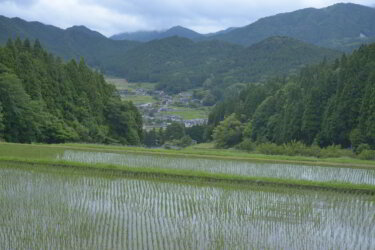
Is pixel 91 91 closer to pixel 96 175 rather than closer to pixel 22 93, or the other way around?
pixel 22 93

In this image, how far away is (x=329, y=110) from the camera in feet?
137

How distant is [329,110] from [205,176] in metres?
27.8

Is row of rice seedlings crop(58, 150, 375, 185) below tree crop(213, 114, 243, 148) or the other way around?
the other way around

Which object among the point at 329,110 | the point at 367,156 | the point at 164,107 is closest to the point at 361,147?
the point at 367,156

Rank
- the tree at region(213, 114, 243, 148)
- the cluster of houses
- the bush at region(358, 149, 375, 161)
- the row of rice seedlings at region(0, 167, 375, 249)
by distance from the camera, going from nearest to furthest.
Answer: the row of rice seedlings at region(0, 167, 375, 249) < the bush at region(358, 149, 375, 161) < the tree at region(213, 114, 243, 148) < the cluster of houses

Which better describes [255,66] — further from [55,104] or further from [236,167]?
[236,167]

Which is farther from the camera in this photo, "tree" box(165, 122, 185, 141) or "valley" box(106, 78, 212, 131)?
"valley" box(106, 78, 212, 131)

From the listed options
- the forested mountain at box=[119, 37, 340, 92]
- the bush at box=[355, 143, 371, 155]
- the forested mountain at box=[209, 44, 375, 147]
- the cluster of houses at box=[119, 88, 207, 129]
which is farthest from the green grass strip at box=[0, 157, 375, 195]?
the forested mountain at box=[119, 37, 340, 92]

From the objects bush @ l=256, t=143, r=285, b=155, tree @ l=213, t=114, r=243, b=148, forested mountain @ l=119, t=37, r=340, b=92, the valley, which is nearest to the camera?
bush @ l=256, t=143, r=285, b=155

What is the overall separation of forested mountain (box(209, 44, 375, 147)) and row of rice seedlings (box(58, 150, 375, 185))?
17.4 metres

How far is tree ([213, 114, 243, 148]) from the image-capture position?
2356 inches

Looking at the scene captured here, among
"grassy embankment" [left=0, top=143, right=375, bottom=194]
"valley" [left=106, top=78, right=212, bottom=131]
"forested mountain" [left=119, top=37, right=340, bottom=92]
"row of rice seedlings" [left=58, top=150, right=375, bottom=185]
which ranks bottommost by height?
"valley" [left=106, top=78, right=212, bottom=131]

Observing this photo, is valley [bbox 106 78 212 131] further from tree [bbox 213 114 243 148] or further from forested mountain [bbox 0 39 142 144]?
forested mountain [bbox 0 39 142 144]

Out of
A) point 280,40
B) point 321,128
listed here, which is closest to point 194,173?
point 321,128
